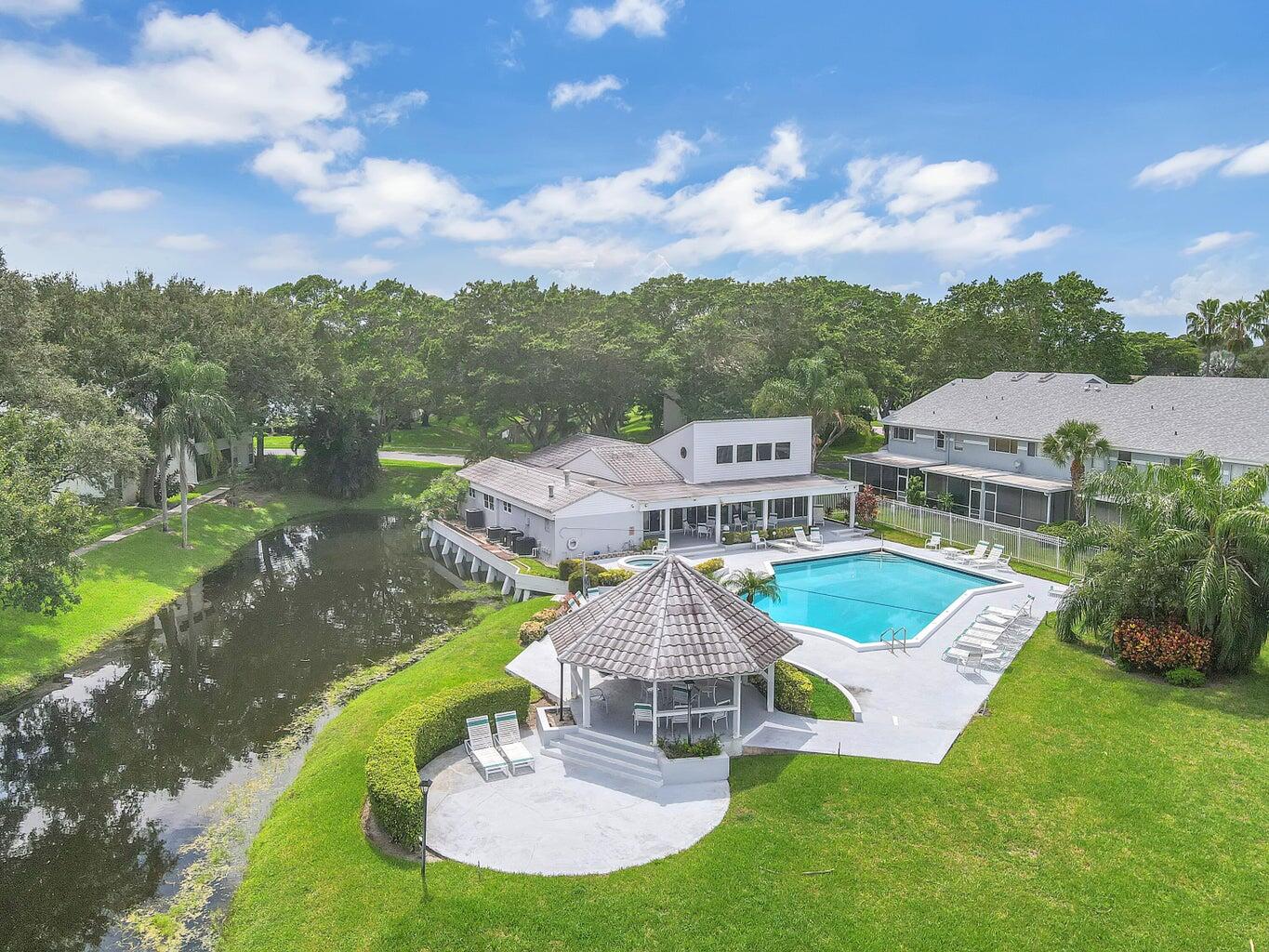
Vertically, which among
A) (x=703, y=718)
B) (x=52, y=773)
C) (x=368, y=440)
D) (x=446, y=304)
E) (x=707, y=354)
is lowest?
(x=52, y=773)

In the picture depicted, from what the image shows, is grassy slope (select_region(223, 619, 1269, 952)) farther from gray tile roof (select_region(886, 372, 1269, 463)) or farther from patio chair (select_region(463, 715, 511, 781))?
gray tile roof (select_region(886, 372, 1269, 463))

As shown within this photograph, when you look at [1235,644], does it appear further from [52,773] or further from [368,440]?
[368,440]

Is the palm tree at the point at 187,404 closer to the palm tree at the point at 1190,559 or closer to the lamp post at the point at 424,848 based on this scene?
the lamp post at the point at 424,848

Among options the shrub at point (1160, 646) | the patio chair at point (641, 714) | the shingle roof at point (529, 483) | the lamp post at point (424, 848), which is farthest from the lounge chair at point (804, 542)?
the lamp post at point (424, 848)

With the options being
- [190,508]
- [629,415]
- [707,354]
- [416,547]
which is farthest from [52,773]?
[629,415]

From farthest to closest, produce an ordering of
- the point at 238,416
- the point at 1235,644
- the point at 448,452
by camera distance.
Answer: the point at 448,452 → the point at 238,416 → the point at 1235,644

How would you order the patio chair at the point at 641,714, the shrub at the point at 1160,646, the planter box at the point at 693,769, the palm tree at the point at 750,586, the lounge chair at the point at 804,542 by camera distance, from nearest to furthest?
1. the planter box at the point at 693,769
2. the patio chair at the point at 641,714
3. the shrub at the point at 1160,646
4. the palm tree at the point at 750,586
5. the lounge chair at the point at 804,542

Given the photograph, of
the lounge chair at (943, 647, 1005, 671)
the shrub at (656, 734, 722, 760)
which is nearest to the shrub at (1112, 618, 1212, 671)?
the lounge chair at (943, 647, 1005, 671)
